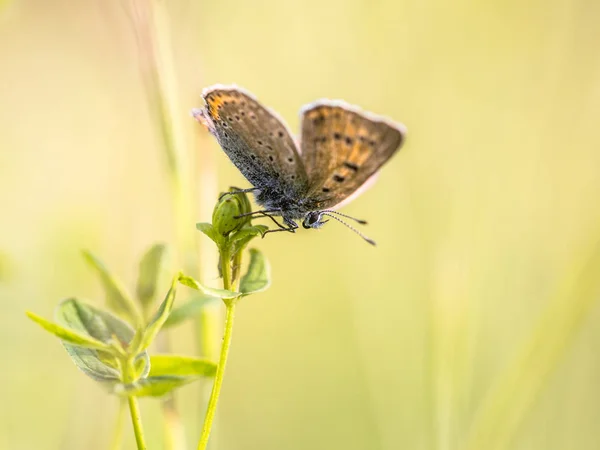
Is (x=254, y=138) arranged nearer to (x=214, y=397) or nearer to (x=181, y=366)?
(x=181, y=366)

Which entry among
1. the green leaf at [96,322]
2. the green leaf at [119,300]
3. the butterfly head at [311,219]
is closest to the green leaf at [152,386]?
the green leaf at [96,322]

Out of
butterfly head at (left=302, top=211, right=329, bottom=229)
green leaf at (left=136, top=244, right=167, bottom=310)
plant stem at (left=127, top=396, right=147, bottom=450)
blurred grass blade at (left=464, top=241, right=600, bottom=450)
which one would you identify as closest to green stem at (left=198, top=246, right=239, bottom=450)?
plant stem at (left=127, top=396, right=147, bottom=450)

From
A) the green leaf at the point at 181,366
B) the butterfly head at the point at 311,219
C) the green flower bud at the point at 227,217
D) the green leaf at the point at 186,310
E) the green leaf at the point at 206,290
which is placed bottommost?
the green leaf at the point at 181,366

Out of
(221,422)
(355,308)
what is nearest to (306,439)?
(221,422)

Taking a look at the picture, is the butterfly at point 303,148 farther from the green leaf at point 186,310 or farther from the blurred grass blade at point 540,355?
the blurred grass blade at point 540,355

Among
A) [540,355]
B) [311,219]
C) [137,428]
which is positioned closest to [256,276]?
[137,428]

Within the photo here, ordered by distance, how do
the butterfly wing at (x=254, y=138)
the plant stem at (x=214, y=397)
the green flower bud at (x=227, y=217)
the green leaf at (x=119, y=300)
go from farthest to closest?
1. the butterfly wing at (x=254, y=138)
2. the green leaf at (x=119, y=300)
3. the green flower bud at (x=227, y=217)
4. the plant stem at (x=214, y=397)
